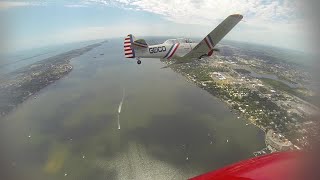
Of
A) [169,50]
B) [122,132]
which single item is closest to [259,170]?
[169,50]

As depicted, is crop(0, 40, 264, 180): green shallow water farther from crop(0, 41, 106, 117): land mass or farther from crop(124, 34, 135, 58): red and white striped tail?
crop(124, 34, 135, 58): red and white striped tail

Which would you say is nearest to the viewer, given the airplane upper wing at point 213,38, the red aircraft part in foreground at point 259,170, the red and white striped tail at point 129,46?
the red aircraft part in foreground at point 259,170

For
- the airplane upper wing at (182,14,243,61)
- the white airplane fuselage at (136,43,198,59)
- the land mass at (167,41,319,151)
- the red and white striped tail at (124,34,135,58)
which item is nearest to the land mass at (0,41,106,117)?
the land mass at (167,41,319,151)

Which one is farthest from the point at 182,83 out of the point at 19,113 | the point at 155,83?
the point at 19,113

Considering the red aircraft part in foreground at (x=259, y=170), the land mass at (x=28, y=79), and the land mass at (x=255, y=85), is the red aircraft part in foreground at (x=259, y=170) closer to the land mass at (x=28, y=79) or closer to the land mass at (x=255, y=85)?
the land mass at (x=255, y=85)

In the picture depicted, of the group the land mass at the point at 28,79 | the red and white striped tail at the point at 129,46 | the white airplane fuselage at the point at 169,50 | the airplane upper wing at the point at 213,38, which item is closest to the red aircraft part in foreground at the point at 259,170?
the airplane upper wing at the point at 213,38

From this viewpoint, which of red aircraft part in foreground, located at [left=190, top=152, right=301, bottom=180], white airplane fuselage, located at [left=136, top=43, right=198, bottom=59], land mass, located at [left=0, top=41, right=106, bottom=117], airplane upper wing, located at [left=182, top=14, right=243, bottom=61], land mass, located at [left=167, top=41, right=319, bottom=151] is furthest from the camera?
land mass, located at [left=0, top=41, right=106, bottom=117]
